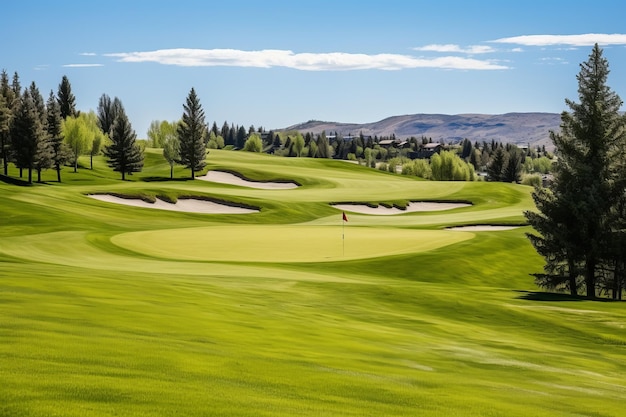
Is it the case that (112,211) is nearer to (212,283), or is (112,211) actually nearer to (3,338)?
(212,283)

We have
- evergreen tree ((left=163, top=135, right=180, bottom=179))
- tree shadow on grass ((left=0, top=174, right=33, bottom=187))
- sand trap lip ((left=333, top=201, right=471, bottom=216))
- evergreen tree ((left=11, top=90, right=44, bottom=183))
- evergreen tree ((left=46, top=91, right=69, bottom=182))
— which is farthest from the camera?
evergreen tree ((left=163, top=135, right=180, bottom=179))

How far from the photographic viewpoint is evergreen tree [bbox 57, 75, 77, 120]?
6107 inches

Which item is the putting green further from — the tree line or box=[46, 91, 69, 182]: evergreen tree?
box=[46, 91, 69, 182]: evergreen tree

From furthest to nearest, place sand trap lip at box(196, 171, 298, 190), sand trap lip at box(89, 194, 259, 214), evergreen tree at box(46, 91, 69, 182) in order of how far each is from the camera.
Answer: sand trap lip at box(196, 171, 298, 190) < evergreen tree at box(46, 91, 69, 182) < sand trap lip at box(89, 194, 259, 214)

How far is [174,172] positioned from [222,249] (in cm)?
7821

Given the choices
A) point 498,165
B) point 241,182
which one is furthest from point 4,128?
point 498,165

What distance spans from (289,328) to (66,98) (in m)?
150

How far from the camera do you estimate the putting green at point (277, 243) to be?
135 feet

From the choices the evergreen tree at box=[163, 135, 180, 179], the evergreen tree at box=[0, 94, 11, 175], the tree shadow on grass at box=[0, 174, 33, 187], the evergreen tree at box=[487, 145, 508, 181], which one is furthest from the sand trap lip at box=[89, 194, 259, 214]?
the evergreen tree at box=[487, 145, 508, 181]

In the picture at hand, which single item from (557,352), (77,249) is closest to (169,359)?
(557,352)

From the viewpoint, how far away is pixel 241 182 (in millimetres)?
106125

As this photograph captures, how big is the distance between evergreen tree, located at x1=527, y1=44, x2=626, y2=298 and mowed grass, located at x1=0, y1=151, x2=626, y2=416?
5129 mm

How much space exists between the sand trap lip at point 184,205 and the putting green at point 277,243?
18.9 m

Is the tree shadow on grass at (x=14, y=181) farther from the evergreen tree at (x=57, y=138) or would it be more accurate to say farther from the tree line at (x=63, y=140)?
the evergreen tree at (x=57, y=138)
